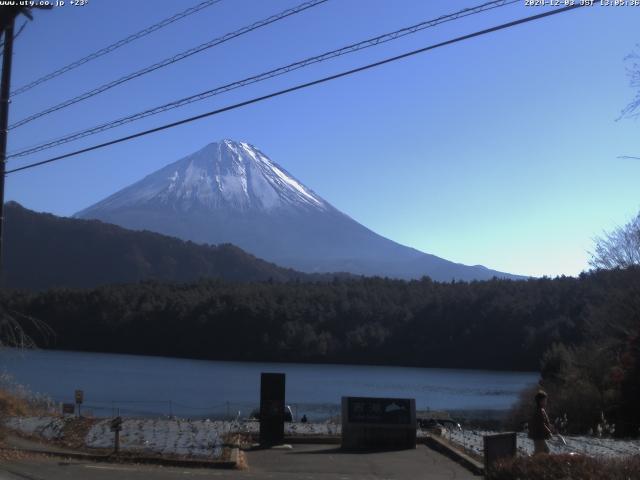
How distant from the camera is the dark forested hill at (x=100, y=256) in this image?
152 meters

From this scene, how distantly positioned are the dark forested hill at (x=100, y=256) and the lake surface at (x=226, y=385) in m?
63.3

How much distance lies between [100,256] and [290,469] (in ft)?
505

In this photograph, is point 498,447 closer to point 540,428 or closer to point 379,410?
point 540,428

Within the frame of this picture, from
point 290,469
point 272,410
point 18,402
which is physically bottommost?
point 290,469

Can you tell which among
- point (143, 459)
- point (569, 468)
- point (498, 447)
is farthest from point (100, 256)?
point (569, 468)

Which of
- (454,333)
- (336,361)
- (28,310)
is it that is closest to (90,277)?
(28,310)

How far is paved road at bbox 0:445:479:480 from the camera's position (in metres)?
13.4

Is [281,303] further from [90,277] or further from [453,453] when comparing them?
[453,453]

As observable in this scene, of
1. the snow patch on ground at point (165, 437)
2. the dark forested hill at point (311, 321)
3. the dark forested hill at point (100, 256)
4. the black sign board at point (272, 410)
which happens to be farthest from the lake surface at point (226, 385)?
the dark forested hill at point (100, 256)

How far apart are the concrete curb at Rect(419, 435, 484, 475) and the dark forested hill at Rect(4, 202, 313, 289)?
135m

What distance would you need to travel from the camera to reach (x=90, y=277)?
506 ft

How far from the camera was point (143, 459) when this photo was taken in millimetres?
15219

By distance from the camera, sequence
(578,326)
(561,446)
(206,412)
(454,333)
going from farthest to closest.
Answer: (454,333) → (578,326) → (206,412) → (561,446)

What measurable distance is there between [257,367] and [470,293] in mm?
32265
